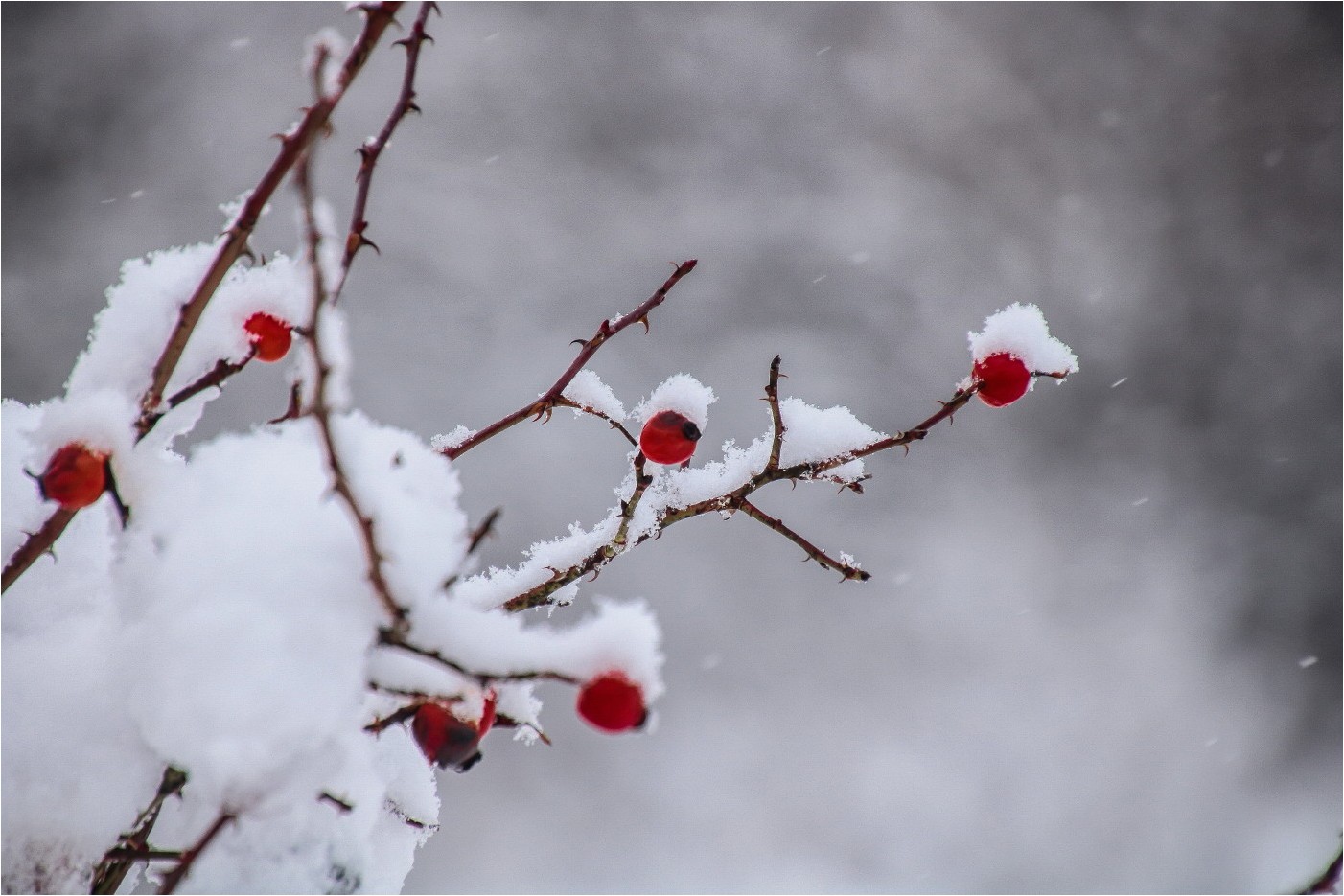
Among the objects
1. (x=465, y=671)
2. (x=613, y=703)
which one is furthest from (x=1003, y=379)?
(x=465, y=671)

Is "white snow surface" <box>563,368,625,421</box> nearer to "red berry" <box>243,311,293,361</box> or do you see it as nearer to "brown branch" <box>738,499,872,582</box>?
"brown branch" <box>738,499,872,582</box>

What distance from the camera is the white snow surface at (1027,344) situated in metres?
1.22

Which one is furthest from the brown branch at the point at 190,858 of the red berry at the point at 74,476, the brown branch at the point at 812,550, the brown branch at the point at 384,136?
the brown branch at the point at 812,550

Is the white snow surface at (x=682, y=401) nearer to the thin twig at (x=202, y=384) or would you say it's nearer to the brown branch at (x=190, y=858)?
the thin twig at (x=202, y=384)

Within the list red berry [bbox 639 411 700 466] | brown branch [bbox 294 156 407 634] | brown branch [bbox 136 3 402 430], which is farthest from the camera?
red berry [bbox 639 411 700 466]

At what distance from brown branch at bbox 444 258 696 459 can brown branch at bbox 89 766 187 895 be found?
19.6 inches

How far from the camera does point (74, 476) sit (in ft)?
2.35

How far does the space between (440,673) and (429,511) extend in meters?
0.14

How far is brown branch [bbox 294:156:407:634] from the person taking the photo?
44 cm

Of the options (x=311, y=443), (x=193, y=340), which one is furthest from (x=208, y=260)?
(x=311, y=443)

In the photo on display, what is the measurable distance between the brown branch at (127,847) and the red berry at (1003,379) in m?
1.12

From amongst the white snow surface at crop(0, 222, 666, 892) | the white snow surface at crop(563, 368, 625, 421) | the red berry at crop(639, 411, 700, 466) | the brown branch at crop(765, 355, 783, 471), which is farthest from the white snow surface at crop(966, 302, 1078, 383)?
the white snow surface at crop(0, 222, 666, 892)

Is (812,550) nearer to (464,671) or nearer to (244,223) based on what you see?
(464,671)

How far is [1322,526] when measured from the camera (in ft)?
39.1
